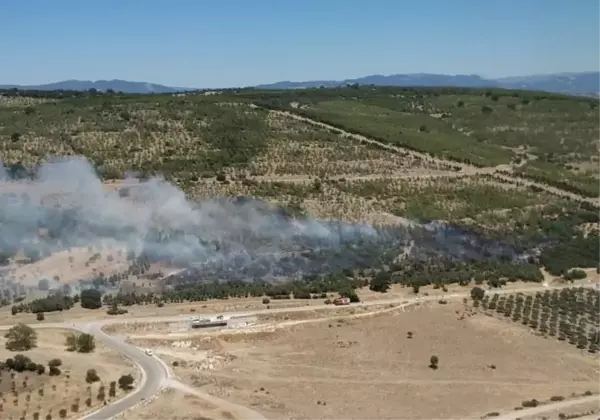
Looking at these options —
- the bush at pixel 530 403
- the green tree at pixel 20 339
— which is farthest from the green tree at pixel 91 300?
the bush at pixel 530 403

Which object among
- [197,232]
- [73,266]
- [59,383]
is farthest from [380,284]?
[59,383]

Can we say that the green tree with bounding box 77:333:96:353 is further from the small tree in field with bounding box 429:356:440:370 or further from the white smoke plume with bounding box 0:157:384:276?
the small tree in field with bounding box 429:356:440:370

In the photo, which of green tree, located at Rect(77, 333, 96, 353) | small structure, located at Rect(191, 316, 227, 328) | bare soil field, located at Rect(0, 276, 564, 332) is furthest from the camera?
bare soil field, located at Rect(0, 276, 564, 332)

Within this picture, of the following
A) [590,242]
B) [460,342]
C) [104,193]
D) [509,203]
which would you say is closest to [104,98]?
[104,193]

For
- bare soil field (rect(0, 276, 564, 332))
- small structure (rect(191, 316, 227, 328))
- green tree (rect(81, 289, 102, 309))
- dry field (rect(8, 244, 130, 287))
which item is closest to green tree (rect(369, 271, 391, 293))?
bare soil field (rect(0, 276, 564, 332))

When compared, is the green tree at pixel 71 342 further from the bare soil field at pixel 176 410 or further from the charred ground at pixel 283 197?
the bare soil field at pixel 176 410

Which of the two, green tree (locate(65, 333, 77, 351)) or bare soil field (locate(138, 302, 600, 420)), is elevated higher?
green tree (locate(65, 333, 77, 351))
